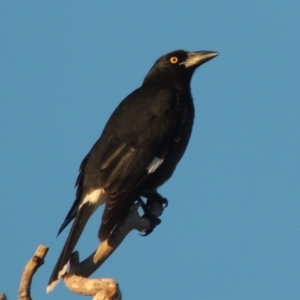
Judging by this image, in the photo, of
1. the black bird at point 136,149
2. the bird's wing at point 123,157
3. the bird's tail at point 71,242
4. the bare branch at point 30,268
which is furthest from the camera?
the black bird at point 136,149

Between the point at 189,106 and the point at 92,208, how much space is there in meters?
1.86

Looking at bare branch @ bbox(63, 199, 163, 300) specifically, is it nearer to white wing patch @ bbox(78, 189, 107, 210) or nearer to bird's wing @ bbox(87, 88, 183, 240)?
bird's wing @ bbox(87, 88, 183, 240)

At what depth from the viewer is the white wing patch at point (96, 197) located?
278 inches

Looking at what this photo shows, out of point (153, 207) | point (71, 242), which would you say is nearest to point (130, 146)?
point (153, 207)

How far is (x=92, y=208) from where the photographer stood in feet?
22.9

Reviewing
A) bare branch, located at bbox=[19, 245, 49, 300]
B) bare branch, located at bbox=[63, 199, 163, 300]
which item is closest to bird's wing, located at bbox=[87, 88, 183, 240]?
bare branch, located at bbox=[63, 199, 163, 300]

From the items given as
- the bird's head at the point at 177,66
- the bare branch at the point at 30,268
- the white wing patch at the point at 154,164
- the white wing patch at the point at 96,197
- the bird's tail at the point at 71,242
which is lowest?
the bare branch at the point at 30,268

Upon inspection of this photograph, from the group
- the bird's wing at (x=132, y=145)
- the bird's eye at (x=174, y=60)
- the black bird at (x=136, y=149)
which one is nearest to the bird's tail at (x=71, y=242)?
the black bird at (x=136, y=149)

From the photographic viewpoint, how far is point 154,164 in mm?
7551

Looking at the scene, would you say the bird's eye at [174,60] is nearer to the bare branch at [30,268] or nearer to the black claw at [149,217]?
the black claw at [149,217]

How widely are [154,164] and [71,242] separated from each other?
1369 mm

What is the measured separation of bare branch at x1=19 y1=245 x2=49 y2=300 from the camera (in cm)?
483

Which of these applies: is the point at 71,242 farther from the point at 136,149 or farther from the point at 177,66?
the point at 177,66

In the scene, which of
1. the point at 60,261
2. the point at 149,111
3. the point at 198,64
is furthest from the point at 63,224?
the point at 198,64
